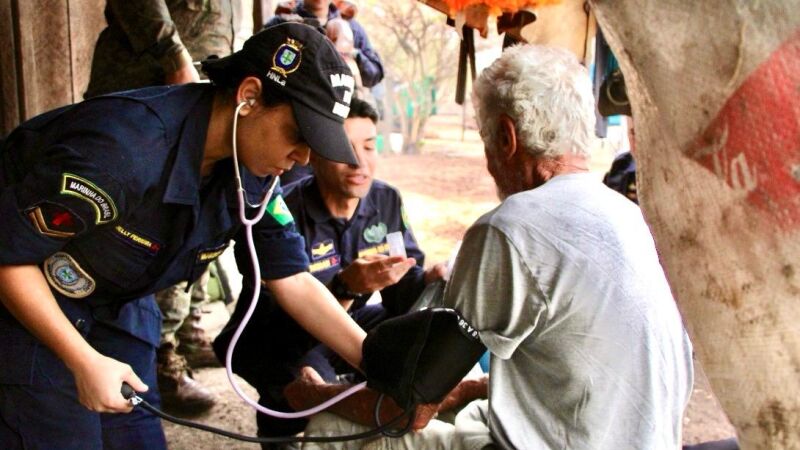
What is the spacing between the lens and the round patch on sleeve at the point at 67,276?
1800 mm

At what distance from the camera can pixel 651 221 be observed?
33.4 inches

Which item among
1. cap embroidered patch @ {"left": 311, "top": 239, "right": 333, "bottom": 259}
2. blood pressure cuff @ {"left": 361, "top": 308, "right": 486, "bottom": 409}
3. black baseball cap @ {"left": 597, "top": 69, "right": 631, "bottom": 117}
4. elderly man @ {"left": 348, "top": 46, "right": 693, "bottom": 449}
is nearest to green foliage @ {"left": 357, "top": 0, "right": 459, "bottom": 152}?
black baseball cap @ {"left": 597, "top": 69, "right": 631, "bottom": 117}

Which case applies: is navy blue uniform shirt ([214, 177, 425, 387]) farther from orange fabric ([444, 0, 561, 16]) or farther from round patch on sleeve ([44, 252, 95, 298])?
orange fabric ([444, 0, 561, 16])

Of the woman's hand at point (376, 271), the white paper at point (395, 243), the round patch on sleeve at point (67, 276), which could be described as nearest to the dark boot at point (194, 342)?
the white paper at point (395, 243)

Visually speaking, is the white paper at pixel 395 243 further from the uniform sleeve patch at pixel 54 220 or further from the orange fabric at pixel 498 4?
the uniform sleeve patch at pixel 54 220

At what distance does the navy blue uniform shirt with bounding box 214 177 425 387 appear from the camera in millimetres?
2828

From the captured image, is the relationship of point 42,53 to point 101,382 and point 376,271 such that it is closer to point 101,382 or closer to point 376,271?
point 376,271

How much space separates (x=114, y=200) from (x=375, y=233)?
157 cm

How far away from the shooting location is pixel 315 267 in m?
2.98

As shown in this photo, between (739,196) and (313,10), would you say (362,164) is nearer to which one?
(313,10)

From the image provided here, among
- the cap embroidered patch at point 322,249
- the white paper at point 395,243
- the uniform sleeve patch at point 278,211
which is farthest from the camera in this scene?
the white paper at point 395,243

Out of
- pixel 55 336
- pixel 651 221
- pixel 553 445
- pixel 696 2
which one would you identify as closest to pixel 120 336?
pixel 55 336

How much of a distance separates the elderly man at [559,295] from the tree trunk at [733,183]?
0.81 m

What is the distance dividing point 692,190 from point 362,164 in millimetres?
2318
